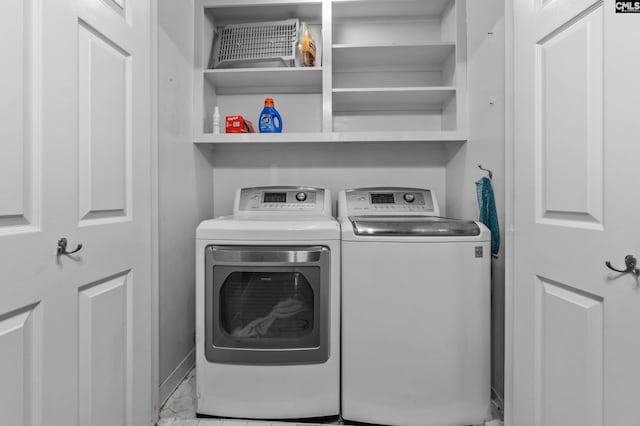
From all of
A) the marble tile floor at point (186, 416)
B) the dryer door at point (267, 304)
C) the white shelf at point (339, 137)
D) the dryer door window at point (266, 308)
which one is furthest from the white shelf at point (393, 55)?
the marble tile floor at point (186, 416)

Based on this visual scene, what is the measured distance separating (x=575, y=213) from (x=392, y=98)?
129cm

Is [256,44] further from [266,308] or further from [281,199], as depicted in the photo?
[266,308]

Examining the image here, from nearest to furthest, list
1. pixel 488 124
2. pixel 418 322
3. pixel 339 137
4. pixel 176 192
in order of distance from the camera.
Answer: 1. pixel 418 322
2. pixel 488 124
3. pixel 176 192
4. pixel 339 137

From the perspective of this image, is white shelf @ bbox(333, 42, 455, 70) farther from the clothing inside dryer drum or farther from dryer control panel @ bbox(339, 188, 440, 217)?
the clothing inside dryer drum

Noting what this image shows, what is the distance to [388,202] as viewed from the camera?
194cm

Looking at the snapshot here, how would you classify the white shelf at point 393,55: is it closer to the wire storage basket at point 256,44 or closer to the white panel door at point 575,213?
the wire storage basket at point 256,44

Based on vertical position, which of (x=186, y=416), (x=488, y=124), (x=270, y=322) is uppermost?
(x=488, y=124)

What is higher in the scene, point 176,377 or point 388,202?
point 388,202

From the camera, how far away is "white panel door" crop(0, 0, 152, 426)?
79 cm

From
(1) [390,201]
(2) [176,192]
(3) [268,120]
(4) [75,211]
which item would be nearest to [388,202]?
(1) [390,201]

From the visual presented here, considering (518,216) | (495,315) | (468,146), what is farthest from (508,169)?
(495,315)

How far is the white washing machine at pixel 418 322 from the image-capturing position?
1.42m

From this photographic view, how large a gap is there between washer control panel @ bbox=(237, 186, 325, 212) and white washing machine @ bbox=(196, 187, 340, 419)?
439 mm

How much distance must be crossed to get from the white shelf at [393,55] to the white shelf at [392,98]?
239 mm
